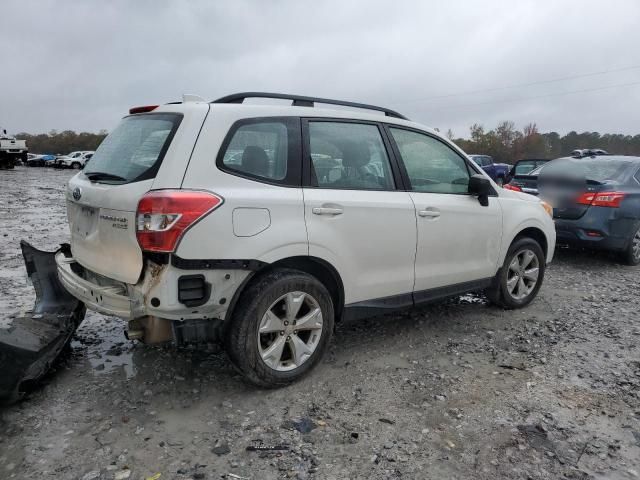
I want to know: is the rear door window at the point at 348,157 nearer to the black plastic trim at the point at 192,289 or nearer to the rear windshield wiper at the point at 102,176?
the black plastic trim at the point at 192,289

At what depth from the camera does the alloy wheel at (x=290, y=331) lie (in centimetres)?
314

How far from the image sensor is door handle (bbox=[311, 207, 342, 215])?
→ 3.21m

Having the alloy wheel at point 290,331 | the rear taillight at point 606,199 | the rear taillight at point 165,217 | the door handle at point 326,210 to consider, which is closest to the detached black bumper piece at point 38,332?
the rear taillight at point 165,217

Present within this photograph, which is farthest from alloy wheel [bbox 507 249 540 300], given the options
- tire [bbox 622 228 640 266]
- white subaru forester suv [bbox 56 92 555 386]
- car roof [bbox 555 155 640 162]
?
car roof [bbox 555 155 640 162]

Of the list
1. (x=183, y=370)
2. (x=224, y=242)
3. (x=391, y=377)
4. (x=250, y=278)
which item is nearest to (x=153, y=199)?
(x=224, y=242)

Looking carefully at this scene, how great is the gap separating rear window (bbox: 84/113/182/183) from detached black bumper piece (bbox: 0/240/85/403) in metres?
0.94

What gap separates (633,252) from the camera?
23.0ft

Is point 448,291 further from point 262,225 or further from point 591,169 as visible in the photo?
point 591,169

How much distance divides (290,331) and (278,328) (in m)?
0.11

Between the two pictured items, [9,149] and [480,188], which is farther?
[9,149]

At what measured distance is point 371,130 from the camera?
3785mm

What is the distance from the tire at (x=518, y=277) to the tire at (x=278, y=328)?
2.16 metres

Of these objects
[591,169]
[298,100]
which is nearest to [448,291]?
[298,100]

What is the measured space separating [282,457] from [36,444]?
135 cm
